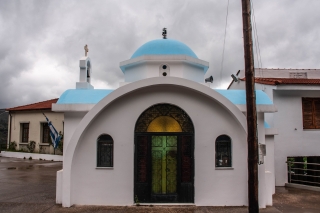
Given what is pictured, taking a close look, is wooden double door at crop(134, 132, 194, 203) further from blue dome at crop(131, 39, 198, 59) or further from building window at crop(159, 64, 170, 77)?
blue dome at crop(131, 39, 198, 59)

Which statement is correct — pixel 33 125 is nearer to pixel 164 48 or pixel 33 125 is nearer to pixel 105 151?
pixel 164 48

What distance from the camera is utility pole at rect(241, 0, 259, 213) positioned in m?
6.91

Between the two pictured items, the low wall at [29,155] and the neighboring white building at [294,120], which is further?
the low wall at [29,155]

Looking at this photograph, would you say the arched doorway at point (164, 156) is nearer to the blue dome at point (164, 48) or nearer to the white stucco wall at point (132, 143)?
the white stucco wall at point (132, 143)

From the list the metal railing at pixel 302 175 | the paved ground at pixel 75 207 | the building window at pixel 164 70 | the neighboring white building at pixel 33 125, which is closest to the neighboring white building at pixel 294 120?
the metal railing at pixel 302 175

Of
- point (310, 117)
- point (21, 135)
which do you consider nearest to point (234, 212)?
point (310, 117)

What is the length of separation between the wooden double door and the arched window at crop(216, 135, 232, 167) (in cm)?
86

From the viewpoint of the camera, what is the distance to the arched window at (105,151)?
8.81m

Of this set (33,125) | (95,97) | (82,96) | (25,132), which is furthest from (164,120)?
(25,132)

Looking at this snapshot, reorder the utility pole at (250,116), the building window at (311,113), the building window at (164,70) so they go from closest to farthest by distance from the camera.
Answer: the utility pole at (250,116) < the building window at (164,70) < the building window at (311,113)

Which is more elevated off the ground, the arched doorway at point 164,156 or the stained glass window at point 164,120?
the stained glass window at point 164,120

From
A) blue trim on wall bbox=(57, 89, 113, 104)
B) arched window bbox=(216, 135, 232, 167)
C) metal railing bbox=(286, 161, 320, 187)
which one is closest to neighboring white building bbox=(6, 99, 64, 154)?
blue trim on wall bbox=(57, 89, 113, 104)

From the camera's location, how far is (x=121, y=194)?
339 inches

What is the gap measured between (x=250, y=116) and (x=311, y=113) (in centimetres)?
745
